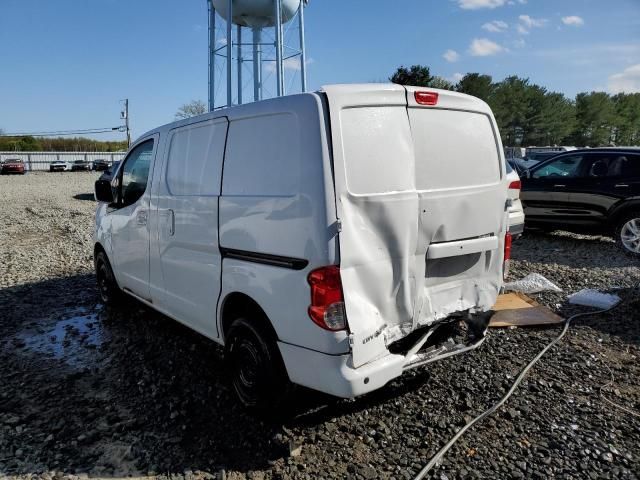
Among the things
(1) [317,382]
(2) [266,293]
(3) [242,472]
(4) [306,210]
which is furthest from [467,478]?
(4) [306,210]

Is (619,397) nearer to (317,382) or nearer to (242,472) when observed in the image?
(317,382)

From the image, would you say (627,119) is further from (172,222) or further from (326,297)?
(326,297)

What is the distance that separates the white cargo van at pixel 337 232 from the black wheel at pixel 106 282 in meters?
2.04

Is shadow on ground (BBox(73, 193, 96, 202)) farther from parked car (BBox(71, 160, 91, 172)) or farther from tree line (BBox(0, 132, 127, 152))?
tree line (BBox(0, 132, 127, 152))

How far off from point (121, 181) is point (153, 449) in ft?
10.1

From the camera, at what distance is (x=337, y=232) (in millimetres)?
2516

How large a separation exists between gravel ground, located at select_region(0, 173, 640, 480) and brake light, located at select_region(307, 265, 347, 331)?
93 cm

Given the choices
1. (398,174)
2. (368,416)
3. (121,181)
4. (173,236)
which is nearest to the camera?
(398,174)

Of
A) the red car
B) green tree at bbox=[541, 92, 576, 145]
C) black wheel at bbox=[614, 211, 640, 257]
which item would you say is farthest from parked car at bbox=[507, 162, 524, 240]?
green tree at bbox=[541, 92, 576, 145]

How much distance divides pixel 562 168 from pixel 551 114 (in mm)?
63388

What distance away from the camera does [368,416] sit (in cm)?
326

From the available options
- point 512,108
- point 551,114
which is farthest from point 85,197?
point 551,114

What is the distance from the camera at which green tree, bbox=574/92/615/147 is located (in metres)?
70.2

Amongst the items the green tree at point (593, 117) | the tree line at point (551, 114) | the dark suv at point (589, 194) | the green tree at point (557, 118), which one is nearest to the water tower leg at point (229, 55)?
the dark suv at point (589, 194)
